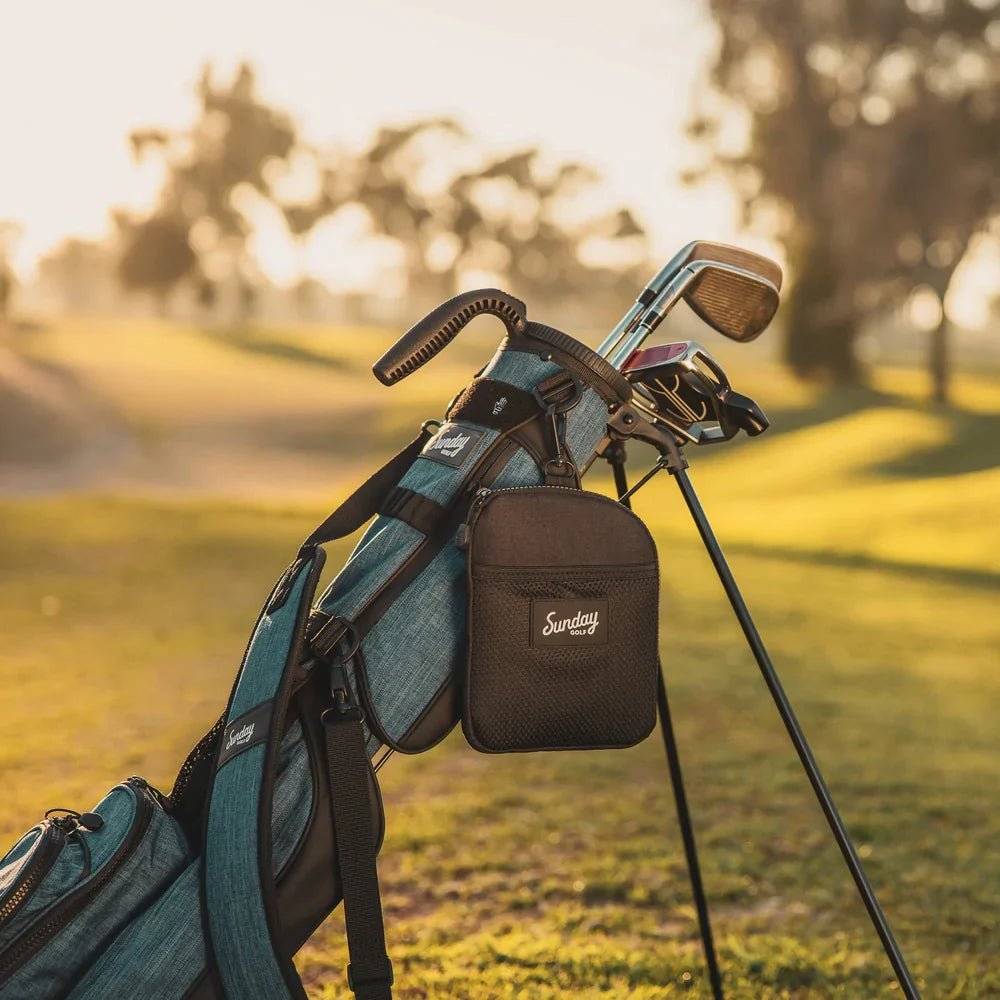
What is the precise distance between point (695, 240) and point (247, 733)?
3.86 feet

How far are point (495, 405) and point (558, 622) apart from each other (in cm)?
39

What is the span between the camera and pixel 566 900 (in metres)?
3.47

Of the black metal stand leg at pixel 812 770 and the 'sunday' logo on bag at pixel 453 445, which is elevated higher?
the 'sunday' logo on bag at pixel 453 445

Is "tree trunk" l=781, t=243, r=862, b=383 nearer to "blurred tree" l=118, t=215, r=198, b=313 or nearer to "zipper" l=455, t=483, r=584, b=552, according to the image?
"zipper" l=455, t=483, r=584, b=552

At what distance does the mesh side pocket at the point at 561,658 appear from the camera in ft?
6.07

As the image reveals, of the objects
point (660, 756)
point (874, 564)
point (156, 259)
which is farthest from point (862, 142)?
point (156, 259)

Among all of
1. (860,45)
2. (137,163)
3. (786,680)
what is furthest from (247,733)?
(137,163)

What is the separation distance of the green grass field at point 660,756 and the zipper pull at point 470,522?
1.44 meters

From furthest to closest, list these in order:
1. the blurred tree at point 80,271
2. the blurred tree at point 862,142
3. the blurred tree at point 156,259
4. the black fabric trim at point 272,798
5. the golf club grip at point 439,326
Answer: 1. the blurred tree at point 80,271
2. the blurred tree at point 156,259
3. the blurred tree at point 862,142
4. the golf club grip at point 439,326
5. the black fabric trim at point 272,798

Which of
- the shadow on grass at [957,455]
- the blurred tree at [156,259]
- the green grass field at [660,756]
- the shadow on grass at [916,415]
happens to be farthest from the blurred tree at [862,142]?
the blurred tree at [156,259]

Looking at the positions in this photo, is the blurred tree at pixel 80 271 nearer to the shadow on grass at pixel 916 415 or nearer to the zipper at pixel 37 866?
the shadow on grass at pixel 916 415

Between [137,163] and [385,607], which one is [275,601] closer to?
[385,607]

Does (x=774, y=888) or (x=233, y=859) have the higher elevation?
(x=233, y=859)

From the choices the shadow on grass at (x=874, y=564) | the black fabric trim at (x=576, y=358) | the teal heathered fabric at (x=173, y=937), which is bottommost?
the shadow on grass at (x=874, y=564)
